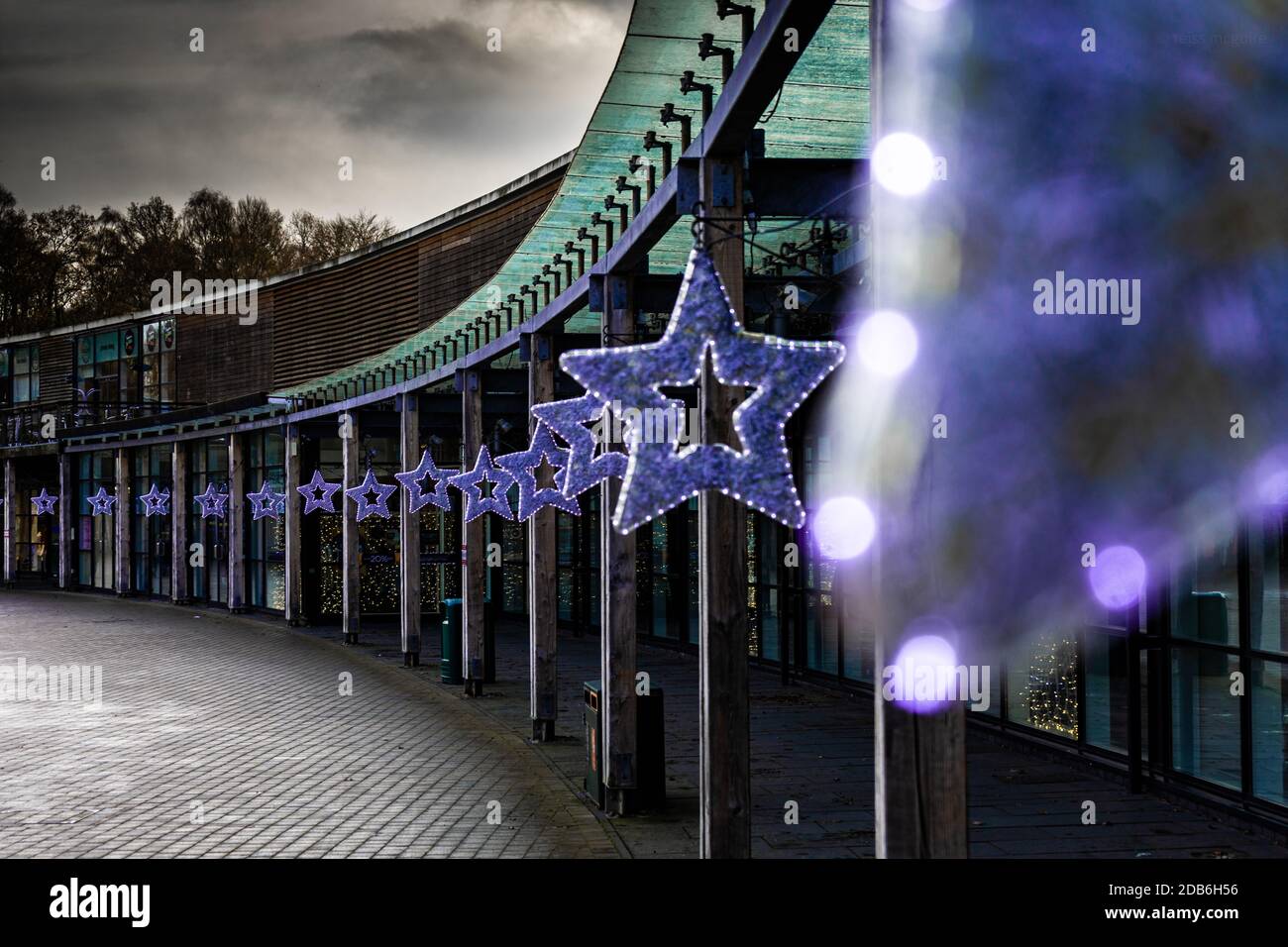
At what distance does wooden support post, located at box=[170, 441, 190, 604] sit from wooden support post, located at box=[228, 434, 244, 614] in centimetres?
285

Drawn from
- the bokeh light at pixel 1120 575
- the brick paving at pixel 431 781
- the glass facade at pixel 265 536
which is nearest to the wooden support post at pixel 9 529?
the glass facade at pixel 265 536

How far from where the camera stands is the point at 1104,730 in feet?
39.0

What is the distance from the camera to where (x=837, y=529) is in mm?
17734

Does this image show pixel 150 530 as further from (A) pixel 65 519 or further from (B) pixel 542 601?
(B) pixel 542 601

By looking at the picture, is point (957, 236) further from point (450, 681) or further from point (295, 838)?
point (450, 681)

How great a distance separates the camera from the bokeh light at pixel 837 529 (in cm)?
1731

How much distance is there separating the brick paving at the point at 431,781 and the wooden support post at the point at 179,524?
16116 millimetres

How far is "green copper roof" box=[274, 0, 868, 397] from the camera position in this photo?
24.6 feet

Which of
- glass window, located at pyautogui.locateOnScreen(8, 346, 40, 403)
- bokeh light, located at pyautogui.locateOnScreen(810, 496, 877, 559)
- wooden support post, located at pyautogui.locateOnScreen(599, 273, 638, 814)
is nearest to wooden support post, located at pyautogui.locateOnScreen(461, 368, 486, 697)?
bokeh light, located at pyautogui.locateOnScreen(810, 496, 877, 559)

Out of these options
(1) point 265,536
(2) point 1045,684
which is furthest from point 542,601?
(1) point 265,536

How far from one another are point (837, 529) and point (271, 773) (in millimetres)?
8534
